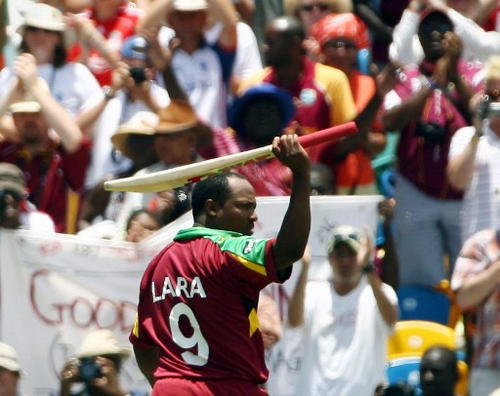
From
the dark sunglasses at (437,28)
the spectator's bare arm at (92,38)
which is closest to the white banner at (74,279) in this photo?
the dark sunglasses at (437,28)

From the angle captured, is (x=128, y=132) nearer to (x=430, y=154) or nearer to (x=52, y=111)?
(x=52, y=111)

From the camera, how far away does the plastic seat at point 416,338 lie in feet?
31.3

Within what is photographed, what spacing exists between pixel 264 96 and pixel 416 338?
6.04 feet

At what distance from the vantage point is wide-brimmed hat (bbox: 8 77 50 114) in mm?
10766

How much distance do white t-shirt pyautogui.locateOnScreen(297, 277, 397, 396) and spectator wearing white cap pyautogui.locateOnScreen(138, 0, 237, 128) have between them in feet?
7.20

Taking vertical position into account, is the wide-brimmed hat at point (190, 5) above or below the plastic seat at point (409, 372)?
above

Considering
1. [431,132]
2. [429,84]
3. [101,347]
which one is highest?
[429,84]

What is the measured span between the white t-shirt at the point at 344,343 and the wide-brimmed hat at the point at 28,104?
2.45 meters

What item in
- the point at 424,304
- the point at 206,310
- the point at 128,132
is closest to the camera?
the point at 206,310

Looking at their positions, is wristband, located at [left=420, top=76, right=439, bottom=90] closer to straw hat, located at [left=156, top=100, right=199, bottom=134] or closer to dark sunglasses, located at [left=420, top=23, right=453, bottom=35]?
dark sunglasses, located at [left=420, top=23, right=453, bottom=35]

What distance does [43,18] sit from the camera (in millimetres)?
11344

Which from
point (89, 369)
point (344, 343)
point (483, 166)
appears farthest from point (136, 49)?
point (89, 369)

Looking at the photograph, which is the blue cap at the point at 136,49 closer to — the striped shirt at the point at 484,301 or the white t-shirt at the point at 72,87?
the white t-shirt at the point at 72,87

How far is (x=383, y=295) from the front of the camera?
30.4ft
